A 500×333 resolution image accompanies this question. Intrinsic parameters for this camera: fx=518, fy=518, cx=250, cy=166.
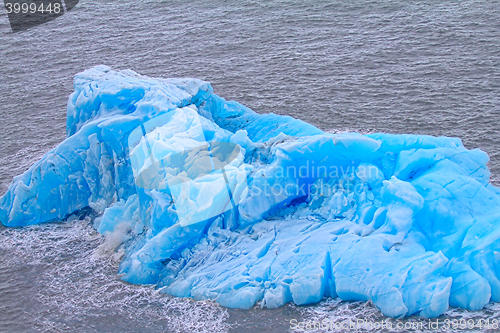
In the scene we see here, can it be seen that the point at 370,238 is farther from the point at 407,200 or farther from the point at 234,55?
the point at 234,55

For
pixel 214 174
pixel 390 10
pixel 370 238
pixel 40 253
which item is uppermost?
pixel 390 10

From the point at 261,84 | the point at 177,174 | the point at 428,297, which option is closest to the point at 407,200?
the point at 428,297

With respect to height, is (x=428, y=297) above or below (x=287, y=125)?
below
